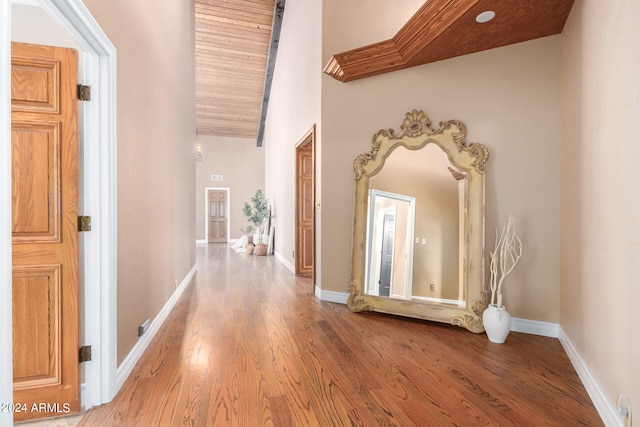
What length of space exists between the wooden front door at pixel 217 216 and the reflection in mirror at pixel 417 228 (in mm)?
8565

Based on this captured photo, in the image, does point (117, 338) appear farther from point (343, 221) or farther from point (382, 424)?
point (343, 221)

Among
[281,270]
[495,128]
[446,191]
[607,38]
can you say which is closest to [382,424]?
[446,191]

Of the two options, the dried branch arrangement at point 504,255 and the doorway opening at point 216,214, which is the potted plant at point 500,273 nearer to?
the dried branch arrangement at point 504,255

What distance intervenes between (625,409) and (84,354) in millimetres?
2755

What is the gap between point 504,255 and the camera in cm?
274

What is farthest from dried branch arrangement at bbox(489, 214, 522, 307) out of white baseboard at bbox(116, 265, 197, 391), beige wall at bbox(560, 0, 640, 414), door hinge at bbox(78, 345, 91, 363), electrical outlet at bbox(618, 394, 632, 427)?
door hinge at bbox(78, 345, 91, 363)

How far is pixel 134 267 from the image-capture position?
2285 millimetres

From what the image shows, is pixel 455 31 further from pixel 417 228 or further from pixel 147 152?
pixel 147 152

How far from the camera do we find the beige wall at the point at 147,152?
2.06 meters

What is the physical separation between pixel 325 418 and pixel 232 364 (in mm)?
874

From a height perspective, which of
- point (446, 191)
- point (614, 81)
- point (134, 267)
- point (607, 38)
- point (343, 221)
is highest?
point (607, 38)

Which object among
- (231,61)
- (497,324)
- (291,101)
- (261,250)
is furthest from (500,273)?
(231,61)

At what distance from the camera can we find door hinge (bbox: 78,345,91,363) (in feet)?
5.86

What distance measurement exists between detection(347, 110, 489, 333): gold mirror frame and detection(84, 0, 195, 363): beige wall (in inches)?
80.4
